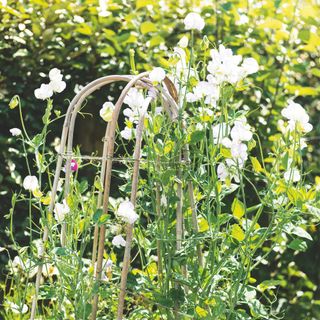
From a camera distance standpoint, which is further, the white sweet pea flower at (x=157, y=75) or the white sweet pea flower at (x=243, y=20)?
the white sweet pea flower at (x=243, y=20)

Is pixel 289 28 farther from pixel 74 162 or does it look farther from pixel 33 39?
pixel 74 162

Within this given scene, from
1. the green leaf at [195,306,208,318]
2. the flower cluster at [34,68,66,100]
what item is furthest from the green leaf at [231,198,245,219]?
the flower cluster at [34,68,66,100]

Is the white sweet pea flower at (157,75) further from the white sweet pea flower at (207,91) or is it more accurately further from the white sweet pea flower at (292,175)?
the white sweet pea flower at (292,175)

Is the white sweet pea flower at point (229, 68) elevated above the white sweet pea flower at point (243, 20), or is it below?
above

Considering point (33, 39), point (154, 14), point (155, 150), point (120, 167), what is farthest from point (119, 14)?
point (155, 150)

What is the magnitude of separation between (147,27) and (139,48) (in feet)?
0.37

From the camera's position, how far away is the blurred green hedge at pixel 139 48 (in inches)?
114

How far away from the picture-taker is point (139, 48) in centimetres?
306

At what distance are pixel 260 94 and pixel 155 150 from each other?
4.21 feet

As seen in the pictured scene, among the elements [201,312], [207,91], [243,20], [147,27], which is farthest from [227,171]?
[243,20]

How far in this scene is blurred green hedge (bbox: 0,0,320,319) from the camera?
2.89m

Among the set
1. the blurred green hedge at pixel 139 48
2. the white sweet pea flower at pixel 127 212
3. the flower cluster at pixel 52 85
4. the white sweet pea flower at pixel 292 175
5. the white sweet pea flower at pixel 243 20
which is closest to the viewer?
the white sweet pea flower at pixel 127 212

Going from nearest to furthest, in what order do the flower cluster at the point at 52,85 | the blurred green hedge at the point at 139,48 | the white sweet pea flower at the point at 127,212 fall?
the white sweet pea flower at the point at 127,212
the flower cluster at the point at 52,85
the blurred green hedge at the point at 139,48

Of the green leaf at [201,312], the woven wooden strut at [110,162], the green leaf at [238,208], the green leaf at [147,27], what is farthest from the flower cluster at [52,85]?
the green leaf at [147,27]
